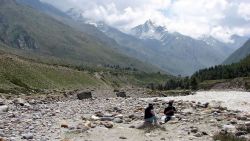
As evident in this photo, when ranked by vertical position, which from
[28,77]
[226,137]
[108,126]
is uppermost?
[28,77]

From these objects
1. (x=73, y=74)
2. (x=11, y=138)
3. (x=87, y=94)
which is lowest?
(x=11, y=138)

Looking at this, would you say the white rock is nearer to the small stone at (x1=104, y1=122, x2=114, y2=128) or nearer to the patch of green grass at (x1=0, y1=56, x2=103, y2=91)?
the small stone at (x1=104, y1=122, x2=114, y2=128)

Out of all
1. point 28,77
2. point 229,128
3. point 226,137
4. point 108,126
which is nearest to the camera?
point 226,137

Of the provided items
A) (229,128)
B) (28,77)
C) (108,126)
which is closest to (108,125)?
(108,126)

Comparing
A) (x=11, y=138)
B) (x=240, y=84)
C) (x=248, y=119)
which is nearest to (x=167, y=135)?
(x=248, y=119)

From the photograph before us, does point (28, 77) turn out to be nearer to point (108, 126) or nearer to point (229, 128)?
point (108, 126)

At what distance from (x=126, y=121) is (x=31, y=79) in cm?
8732

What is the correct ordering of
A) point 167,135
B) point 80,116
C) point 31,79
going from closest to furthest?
point 167,135
point 80,116
point 31,79

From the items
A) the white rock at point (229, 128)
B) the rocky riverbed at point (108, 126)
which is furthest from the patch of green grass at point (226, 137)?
the white rock at point (229, 128)

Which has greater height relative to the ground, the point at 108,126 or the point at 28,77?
the point at 28,77

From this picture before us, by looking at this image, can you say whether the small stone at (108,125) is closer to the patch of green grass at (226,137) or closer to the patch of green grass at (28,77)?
the patch of green grass at (226,137)

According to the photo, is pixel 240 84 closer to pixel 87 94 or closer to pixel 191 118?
pixel 87 94

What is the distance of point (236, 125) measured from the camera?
35469 millimetres

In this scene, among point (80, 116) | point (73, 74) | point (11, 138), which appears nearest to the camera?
point (11, 138)
